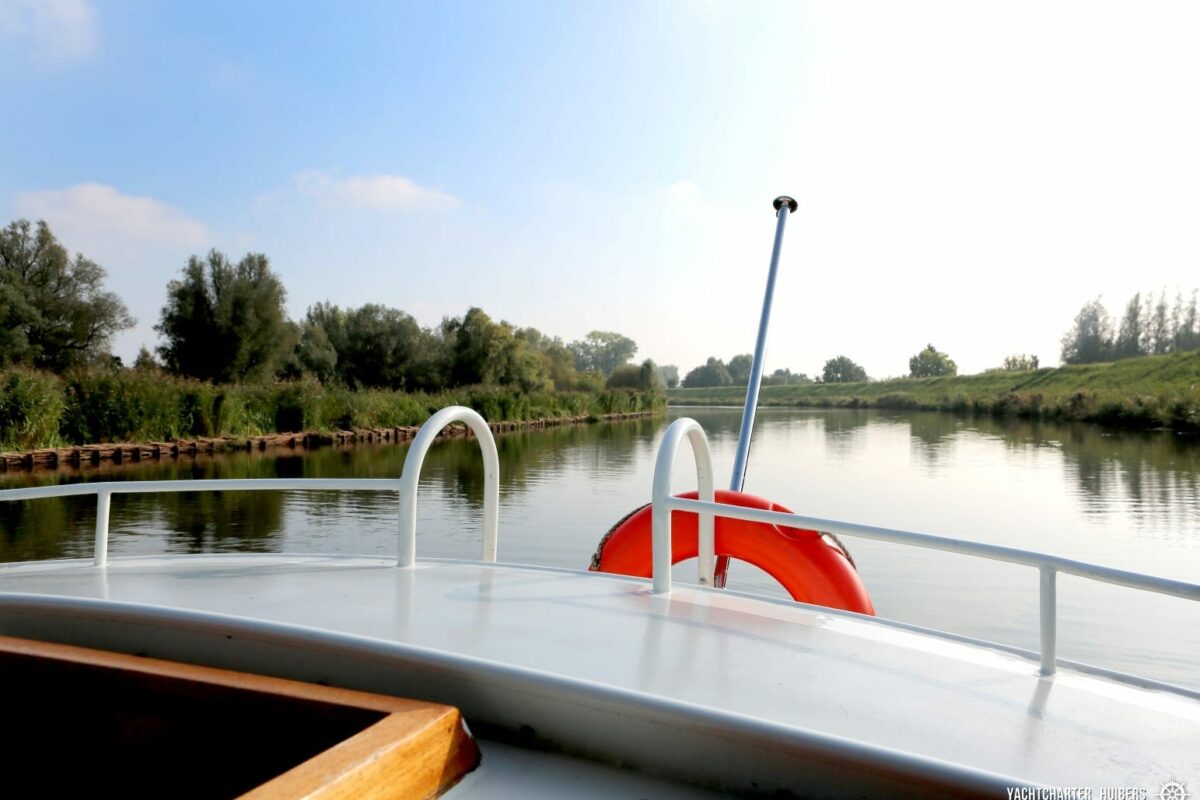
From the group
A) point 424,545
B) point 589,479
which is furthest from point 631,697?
point 589,479

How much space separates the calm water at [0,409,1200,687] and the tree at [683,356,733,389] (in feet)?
230

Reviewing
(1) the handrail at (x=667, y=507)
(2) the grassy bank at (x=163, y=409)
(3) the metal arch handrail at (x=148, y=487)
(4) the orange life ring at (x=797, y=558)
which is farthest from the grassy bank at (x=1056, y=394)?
(3) the metal arch handrail at (x=148, y=487)

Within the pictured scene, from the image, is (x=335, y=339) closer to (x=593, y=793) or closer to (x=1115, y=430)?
(x=1115, y=430)

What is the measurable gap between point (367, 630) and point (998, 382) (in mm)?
57303

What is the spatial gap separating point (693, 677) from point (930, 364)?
274ft

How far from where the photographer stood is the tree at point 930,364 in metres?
78.8

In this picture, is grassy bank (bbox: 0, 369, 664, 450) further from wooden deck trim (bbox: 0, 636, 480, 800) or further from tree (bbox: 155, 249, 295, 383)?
wooden deck trim (bbox: 0, 636, 480, 800)

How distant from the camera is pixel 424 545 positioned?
332 inches

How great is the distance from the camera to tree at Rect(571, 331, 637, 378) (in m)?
109

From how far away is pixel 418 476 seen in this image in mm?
2164

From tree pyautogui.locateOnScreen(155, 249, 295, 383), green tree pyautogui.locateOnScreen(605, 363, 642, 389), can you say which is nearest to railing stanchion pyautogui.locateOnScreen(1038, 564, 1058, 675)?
tree pyautogui.locateOnScreen(155, 249, 295, 383)

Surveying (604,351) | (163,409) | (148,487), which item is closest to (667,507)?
(148,487)

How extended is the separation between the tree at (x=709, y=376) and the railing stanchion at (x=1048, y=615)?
87465 millimetres

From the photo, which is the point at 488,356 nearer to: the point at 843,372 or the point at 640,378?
the point at 640,378
